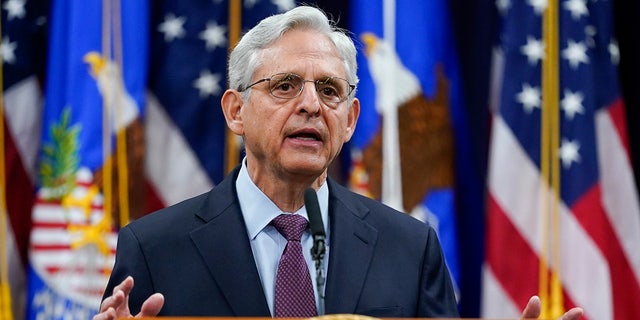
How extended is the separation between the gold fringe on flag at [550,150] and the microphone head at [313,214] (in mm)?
2699

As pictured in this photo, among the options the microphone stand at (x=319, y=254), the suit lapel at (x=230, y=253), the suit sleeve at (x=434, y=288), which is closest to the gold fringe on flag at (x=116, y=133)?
the suit lapel at (x=230, y=253)

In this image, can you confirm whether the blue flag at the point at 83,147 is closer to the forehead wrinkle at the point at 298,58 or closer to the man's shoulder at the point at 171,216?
the man's shoulder at the point at 171,216

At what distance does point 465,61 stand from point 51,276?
86.4 inches


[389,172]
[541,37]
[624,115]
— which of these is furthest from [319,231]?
[624,115]

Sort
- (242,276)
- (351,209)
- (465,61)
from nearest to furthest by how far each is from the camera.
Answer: (242,276), (351,209), (465,61)

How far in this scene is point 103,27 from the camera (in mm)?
4938

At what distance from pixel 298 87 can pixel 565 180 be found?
96.5 inches

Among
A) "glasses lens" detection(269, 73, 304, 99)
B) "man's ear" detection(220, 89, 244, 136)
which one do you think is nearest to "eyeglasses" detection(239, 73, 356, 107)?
"glasses lens" detection(269, 73, 304, 99)

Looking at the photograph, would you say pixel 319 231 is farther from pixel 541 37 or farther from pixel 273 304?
pixel 541 37

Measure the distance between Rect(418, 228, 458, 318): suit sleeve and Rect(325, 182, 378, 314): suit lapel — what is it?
16cm

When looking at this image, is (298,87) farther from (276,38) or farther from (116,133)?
(116,133)

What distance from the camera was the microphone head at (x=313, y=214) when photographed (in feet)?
7.69

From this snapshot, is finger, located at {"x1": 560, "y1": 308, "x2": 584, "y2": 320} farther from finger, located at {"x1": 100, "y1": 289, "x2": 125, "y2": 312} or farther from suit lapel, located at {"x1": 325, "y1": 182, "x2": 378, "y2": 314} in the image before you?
finger, located at {"x1": 100, "y1": 289, "x2": 125, "y2": 312}

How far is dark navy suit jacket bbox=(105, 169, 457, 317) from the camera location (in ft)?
8.88
